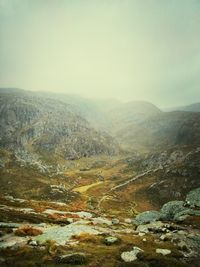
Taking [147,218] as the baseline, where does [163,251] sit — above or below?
above

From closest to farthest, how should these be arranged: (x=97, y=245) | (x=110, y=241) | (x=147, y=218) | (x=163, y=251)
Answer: (x=163, y=251)
(x=97, y=245)
(x=110, y=241)
(x=147, y=218)

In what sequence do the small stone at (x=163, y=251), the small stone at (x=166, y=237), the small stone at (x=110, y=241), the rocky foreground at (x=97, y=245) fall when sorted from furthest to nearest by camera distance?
the small stone at (x=166, y=237)
the small stone at (x=110, y=241)
the small stone at (x=163, y=251)
the rocky foreground at (x=97, y=245)

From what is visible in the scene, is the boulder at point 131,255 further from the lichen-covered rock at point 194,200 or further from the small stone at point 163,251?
the lichen-covered rock at point 194,200

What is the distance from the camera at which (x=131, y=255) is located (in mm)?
43250

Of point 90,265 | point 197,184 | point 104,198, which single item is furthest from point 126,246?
point 197,184

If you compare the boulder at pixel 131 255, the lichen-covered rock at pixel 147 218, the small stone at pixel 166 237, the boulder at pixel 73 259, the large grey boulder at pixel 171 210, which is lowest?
the lichen-covered rock at pixel 147 218

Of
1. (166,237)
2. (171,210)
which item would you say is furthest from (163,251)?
(171,210)

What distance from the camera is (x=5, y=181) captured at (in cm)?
17138

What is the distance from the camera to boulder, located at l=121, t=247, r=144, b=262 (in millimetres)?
41750

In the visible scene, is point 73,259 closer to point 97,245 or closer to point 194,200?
point 97,245

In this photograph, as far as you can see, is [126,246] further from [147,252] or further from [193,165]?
[193,165]

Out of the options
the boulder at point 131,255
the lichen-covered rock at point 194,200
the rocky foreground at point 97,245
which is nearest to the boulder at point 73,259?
the rocky foreground at point 97,245

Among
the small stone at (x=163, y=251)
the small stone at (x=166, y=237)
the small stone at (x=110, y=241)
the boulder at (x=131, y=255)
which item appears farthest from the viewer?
the small stone at (x=166, y=237)

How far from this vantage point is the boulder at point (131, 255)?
137ft
